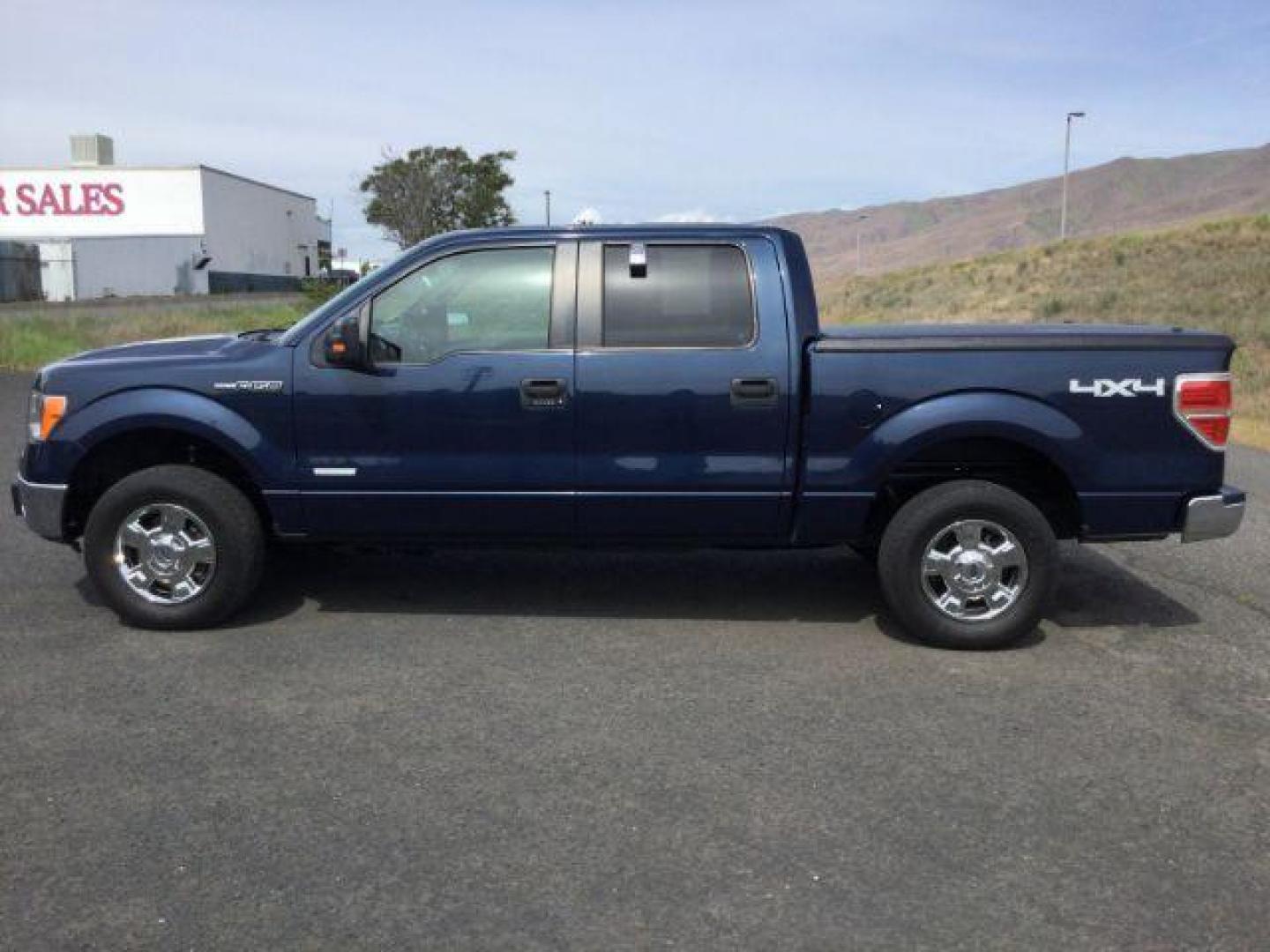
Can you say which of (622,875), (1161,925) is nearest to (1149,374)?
(1161,925)

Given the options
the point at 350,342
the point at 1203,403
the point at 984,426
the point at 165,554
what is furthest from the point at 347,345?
the point at 1203,403

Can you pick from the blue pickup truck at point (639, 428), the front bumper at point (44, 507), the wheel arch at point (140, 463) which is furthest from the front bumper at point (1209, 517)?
the front bumper at point (44, 507)

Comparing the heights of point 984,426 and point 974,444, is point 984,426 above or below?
above

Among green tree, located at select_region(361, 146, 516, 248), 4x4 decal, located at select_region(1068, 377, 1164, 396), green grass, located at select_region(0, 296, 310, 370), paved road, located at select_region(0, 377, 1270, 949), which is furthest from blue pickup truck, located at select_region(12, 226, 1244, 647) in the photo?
green tree, located at select_region(361, 146, 516, 248)

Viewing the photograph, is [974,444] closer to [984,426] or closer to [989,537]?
[984,426]

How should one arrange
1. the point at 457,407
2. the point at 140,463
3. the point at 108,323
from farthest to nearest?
the point at 108,323 < the point at 140,463 < the point at 457,407

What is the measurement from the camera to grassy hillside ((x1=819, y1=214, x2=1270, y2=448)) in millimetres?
31031

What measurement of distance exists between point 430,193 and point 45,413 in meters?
49.0

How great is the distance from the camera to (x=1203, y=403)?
5020 mm

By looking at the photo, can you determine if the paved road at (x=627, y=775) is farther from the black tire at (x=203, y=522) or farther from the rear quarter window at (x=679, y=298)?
the rear quarter window at (x=679, y=298)

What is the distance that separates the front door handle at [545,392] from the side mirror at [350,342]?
74 centimetres

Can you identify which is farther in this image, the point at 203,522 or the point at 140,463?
the point at 140,463

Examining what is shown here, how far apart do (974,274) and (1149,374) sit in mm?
47422

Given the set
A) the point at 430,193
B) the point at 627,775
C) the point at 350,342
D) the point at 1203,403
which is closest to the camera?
the point at 627,775
